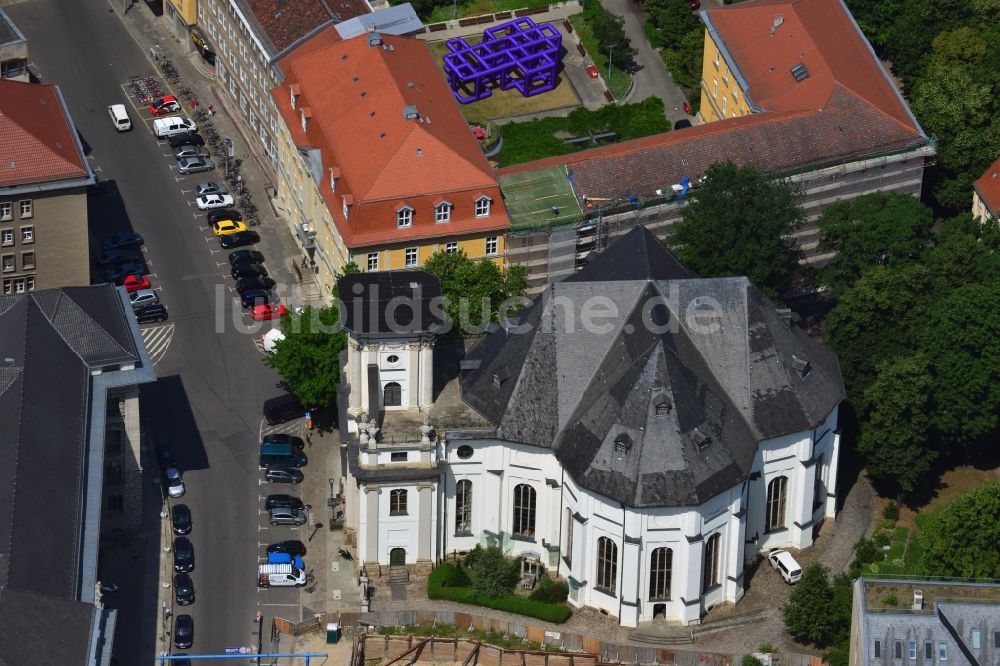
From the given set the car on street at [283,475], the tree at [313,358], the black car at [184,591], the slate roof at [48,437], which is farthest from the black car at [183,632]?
the tree at [313,358]

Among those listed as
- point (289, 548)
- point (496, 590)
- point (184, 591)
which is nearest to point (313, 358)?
point (289, 548)

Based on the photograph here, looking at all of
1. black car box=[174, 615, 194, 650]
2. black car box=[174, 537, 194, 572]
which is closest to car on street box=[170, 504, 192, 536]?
black car box=[174, 537, 194, 572]

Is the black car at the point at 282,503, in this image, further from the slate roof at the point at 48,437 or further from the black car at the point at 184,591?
the slate roof at the point at 48,437

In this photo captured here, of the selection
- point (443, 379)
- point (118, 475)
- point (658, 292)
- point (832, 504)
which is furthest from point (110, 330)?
point (832, 504)

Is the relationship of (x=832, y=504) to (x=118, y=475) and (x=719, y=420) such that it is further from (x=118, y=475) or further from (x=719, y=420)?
(x=118, y=475)

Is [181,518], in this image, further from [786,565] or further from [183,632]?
[786,565]
